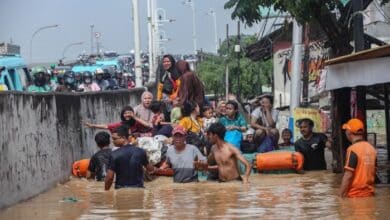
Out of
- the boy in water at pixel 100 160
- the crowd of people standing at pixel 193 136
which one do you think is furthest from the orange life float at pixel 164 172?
the boy in water at pixel 100 160

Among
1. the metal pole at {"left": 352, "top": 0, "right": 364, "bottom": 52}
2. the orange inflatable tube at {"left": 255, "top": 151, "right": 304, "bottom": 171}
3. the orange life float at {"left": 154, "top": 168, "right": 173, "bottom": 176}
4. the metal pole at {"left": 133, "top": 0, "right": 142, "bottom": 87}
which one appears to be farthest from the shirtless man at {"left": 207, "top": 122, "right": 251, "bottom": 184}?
the metal pole at {"left": 133, "top": 0, "right": 142, "bottom": 87}

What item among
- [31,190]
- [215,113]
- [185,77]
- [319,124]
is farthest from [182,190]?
[319,124]

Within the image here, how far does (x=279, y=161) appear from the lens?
1422 centimetres

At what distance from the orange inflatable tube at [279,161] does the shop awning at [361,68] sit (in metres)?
2.54

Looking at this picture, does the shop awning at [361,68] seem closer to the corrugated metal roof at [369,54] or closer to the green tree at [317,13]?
the corrugated metal roof at [369,54]

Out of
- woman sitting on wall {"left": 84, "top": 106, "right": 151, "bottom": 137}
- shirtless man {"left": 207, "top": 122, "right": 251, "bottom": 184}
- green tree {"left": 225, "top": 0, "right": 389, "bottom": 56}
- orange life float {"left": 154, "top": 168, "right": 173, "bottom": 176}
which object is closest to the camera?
shirtless man {"left": 207, "top": 122, "right": 251, "bottom": 184}

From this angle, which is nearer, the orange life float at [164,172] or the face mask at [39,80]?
the orange life float at [164,172]

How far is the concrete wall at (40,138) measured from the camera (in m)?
11.1

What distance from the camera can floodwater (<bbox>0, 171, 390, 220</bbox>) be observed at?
1010 cm

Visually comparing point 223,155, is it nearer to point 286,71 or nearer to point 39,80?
point 39,80

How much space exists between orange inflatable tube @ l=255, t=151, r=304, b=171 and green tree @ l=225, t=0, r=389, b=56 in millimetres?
1998

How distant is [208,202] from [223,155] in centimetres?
142

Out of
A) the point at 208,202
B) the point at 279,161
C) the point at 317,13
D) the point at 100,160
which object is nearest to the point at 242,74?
the point at 279,161

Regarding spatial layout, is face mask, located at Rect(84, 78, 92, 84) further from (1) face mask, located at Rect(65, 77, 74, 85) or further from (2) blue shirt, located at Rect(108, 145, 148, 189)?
(2) blue shirt, located at Rect(108, 145, 148, 189)
